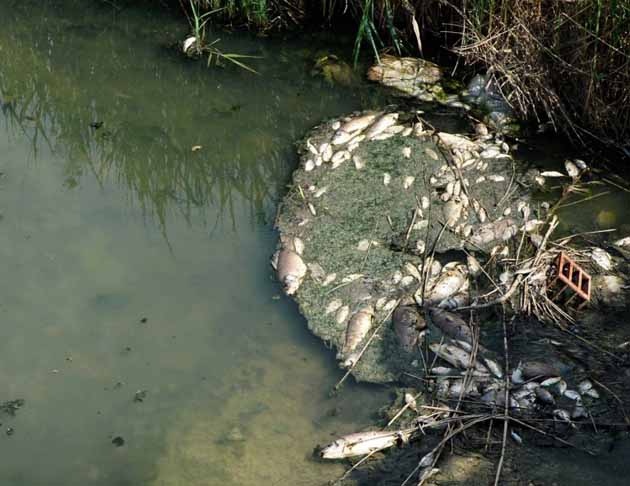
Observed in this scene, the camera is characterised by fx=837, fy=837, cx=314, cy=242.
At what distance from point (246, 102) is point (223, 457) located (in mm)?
2572

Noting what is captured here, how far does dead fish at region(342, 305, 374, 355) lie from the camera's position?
361 centimetres

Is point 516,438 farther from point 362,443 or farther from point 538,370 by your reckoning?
point 362,443

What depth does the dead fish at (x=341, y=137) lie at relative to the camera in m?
4.70

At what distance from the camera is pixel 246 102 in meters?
5.18

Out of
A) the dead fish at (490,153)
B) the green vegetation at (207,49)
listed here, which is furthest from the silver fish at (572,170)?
the green vegetation at (207,49)

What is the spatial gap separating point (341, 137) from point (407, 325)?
147 cm

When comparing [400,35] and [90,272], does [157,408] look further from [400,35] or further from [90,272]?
[400,35]

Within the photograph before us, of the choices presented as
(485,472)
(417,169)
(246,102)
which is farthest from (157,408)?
(246,102)

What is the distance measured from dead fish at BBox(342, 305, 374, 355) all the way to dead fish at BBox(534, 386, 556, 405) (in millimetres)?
767

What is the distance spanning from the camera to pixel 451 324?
361 cm

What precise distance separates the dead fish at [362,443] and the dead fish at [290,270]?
2.90 ft

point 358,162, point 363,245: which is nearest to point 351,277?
point 363,245

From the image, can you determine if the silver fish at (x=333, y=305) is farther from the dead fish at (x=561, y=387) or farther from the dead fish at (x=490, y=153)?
the dead fish at (x=490, y=153)

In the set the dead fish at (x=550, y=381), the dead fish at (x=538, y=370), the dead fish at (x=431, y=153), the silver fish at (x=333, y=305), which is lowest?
the silver fish at (x=333, y=305)
